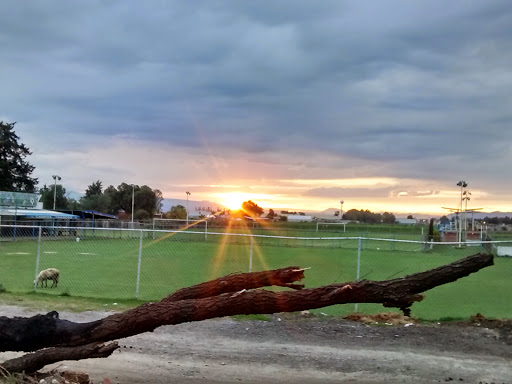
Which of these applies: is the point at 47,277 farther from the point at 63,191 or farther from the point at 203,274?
the point at 63,191

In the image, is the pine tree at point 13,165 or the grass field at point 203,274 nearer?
the grass field at point 203,274

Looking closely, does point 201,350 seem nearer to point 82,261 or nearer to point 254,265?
point 254,265

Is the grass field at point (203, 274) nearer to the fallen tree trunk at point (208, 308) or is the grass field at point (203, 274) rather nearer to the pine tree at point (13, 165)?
the fallen tree trunk at point (208, 308)

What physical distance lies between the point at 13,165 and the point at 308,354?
68.4 metres

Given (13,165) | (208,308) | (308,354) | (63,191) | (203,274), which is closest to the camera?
(208,308)

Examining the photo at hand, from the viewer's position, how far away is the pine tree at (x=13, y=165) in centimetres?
6675

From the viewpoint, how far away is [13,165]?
68.6 metres

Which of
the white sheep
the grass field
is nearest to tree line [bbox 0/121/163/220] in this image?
the grass field

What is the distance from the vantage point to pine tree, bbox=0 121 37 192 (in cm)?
6675

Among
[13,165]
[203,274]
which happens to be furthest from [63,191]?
[203,274]

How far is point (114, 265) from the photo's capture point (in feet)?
71.5

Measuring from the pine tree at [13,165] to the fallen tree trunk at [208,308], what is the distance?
219ft

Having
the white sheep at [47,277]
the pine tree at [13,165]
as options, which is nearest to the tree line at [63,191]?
the pine tree at [13,165]

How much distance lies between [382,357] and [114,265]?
15.8 meters
